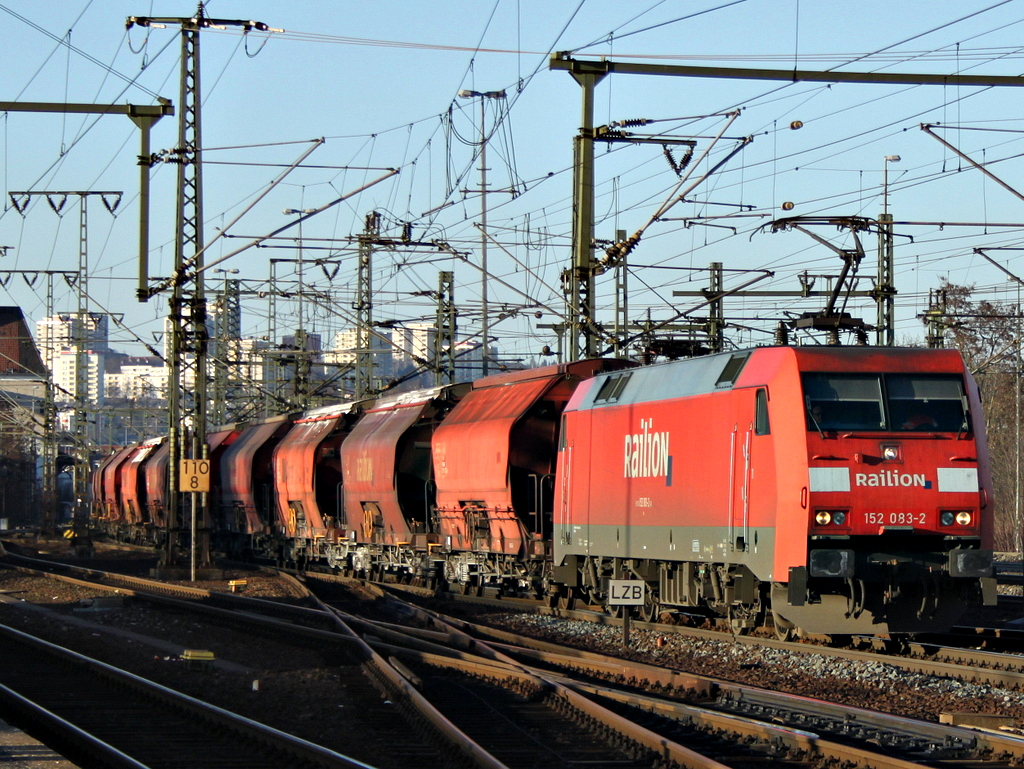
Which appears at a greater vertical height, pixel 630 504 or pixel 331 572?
pixel 630 504

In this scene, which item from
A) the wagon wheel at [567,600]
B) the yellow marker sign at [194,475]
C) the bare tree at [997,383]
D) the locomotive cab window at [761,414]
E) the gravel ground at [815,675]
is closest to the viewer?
the gravel ground at [815,675]

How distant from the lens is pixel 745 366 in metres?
16.7

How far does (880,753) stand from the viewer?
1005 centimetres

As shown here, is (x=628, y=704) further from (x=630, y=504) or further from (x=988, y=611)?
(x=988, y=611)

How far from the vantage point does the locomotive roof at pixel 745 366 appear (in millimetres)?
15766

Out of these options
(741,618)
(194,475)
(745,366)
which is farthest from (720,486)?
(194,475)

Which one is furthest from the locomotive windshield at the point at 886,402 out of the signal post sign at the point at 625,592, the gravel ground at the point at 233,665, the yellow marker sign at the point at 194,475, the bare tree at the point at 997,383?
the bare tree at the point at 997,383

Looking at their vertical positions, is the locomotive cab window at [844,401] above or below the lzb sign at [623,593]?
above

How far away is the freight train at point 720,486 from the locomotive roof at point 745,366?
0.03 m

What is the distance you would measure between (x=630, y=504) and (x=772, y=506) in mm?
4404

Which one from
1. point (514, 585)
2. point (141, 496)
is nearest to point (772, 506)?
point (514, 585)

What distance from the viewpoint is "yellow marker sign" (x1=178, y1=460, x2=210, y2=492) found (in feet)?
95.3

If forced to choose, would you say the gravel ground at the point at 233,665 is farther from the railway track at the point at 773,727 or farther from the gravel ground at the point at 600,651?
the railway track at the point at 773,727

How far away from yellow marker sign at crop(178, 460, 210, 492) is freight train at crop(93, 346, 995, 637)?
3.80 meters
